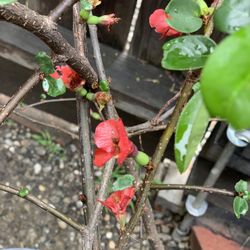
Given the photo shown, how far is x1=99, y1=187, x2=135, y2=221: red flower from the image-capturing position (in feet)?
2.00

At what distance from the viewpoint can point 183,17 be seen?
1.42 ft

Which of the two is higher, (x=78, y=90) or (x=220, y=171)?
(x=220, y=171)

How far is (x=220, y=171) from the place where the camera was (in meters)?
1.25

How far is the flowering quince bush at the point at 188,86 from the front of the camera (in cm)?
22

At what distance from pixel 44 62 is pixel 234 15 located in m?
0.28

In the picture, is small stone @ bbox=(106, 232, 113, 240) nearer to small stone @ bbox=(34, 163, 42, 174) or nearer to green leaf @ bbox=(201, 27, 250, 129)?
small stone @ bbox=(34, 163, 42, 174)

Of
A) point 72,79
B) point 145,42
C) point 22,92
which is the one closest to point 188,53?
point 22,92

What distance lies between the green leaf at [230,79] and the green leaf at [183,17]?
0.67 feet

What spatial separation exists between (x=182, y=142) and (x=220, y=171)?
37.5 inches

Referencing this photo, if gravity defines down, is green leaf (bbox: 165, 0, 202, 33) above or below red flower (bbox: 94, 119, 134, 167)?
above

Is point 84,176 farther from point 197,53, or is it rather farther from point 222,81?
point 222,81

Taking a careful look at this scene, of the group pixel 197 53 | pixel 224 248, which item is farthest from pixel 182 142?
pixel 224 248

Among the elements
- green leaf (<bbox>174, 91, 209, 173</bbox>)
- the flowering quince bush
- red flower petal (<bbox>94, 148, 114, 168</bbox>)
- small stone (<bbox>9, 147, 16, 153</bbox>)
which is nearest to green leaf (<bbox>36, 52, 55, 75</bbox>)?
the flowering quince bush

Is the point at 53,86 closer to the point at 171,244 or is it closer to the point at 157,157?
the point at 157,157
